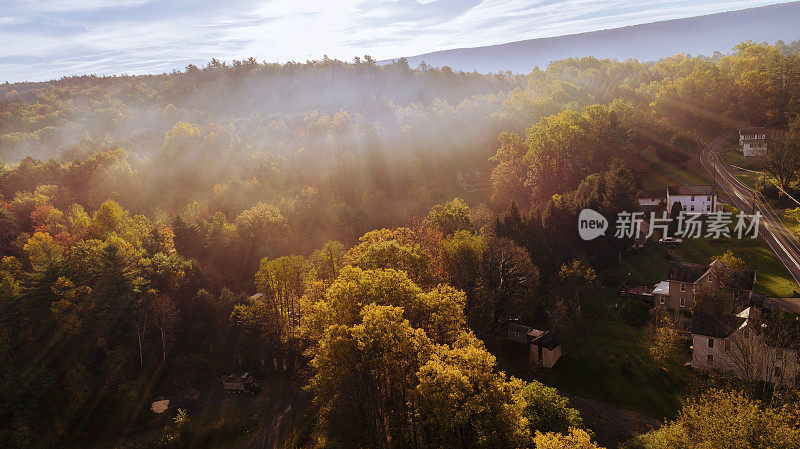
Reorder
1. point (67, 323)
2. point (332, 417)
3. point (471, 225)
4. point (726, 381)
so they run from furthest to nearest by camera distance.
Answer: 1. point (471, 225)
2. point (67, 323)
3. point (726, 381)
4. point (332, 417)

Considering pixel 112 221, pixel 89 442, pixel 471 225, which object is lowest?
pixel 89 442

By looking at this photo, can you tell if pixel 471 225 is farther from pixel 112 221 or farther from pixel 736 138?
pixel 736 138

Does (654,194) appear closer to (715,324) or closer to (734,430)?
(715,324)

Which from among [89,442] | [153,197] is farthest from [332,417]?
[153,197]

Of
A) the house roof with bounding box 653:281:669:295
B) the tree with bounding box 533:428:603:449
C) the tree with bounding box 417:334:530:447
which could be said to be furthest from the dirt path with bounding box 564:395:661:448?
the house roof with bounding box 653:281:669:295

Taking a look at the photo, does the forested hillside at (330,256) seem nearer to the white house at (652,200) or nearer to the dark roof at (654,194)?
the dark roof at (654,194)

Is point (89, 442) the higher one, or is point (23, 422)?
point (23, 422)

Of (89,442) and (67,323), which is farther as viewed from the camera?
(67,323)
